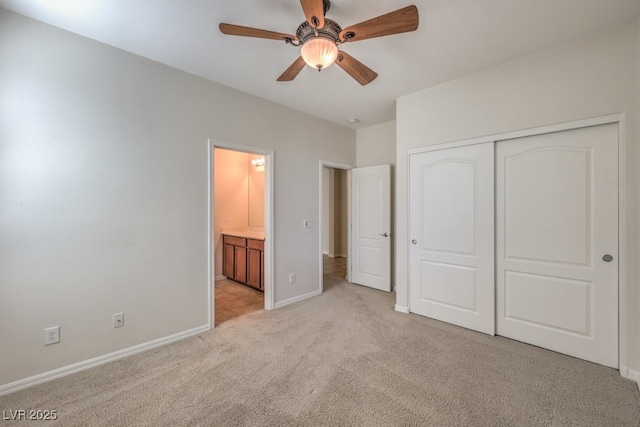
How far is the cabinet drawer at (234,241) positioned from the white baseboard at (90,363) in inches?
63.4

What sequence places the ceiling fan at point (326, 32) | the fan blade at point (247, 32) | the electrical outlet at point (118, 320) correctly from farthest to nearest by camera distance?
the electrical outlet at point (118, 320), the fan blade at point (247, 32), the ceiling fan at point (326, 32)

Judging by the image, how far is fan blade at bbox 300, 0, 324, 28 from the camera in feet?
4.67

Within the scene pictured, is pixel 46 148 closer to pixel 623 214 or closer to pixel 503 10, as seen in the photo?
pixel 503 10

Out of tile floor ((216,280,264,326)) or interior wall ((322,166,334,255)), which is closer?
tile floor ((216,280,264,326))

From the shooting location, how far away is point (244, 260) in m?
4.23

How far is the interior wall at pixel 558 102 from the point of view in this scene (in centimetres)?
202

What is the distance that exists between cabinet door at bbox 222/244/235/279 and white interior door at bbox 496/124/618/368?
12.4 feet

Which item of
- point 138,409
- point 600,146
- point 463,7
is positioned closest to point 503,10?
point 463,7

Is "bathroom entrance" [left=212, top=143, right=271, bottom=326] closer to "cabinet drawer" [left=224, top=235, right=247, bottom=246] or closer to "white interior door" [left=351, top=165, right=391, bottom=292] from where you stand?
"cabinet drawer" [left=224, top=235, right=247, bottom=246]

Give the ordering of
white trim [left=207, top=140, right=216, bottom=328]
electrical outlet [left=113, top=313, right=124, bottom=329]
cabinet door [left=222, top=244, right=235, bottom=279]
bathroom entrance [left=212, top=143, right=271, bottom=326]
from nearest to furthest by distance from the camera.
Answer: electrical outlet [left=113, top=313, right=124, bottom=329] < white trim [left=207, top=140, right=216, bottom=328] < bathroom entrance [left=212, top=143, right=271, bottom=326] < cabinet door [left=222, top=244, right=235, bottom=279]

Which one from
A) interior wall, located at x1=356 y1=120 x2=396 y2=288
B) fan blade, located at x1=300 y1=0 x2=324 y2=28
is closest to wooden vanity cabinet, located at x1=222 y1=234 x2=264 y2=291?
interior wall, located at x1=356 y1=120 x2=396 y2=288

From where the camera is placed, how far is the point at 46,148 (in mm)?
2010

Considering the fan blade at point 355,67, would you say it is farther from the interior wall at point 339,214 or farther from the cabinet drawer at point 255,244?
the interior wall at point 339,214

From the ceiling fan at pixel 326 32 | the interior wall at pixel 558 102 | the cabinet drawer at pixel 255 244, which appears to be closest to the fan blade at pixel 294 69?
the ceiling fan at pixel 326 32
